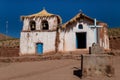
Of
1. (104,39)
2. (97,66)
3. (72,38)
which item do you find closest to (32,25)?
(72,38)

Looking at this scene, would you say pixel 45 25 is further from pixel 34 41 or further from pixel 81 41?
pixel 81 41

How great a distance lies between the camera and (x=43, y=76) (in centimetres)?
1405

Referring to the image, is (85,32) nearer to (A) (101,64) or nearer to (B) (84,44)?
(B) (84,44)

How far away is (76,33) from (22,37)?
6.66 metres

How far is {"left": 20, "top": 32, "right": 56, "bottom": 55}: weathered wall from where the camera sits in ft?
103

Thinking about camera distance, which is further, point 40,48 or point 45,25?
point 45,25

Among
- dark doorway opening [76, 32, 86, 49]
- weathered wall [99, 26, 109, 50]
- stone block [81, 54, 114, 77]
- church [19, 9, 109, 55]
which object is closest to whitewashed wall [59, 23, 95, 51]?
church [19, 9, 109, 55]

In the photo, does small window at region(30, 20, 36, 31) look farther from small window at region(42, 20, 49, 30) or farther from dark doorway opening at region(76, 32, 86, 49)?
dark doorway opening at region(76, 32, 86, 49)

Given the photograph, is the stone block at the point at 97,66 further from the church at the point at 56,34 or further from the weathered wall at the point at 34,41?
the weathered wall at the point at 34,41

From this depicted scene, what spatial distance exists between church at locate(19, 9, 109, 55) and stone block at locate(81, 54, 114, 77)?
16.7 metres

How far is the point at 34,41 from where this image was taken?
32.2 m

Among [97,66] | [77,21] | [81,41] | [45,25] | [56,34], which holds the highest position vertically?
[77,21]

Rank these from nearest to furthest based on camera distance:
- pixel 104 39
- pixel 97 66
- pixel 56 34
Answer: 1. pixel 97 66
2. pixel 56 34
3. pixel 104 39

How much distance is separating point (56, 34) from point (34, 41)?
9.69ft
